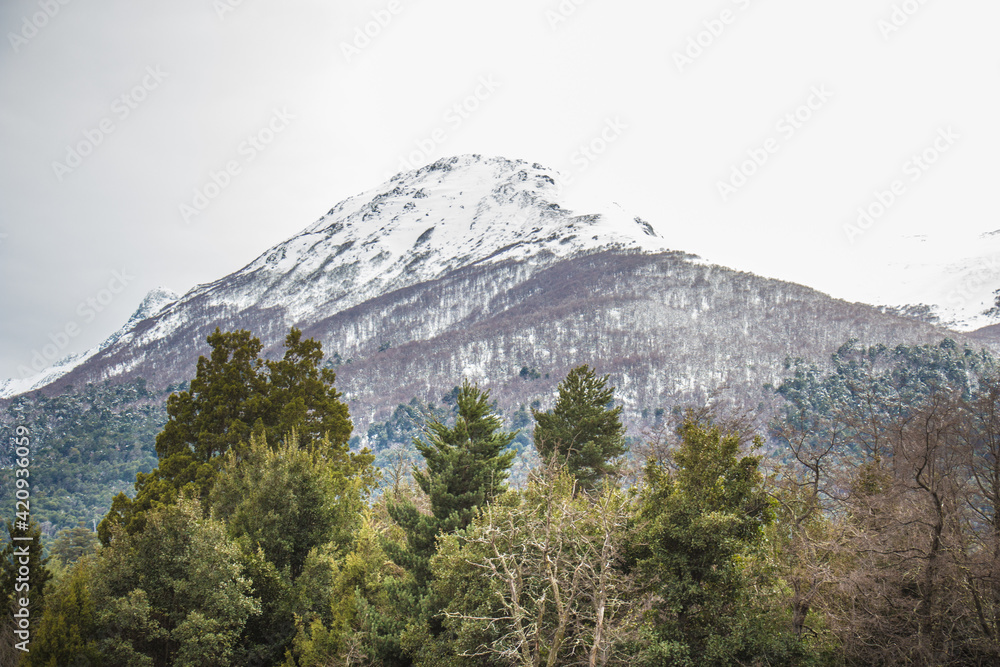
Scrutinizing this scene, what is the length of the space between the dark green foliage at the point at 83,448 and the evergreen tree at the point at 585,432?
2960 inches

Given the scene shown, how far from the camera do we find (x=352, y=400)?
12419 cm

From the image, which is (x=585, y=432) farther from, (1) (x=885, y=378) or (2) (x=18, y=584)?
(1) (x=885, y=378)

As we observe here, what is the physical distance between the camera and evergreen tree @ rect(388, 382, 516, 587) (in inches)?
642

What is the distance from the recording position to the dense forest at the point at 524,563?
1102 cm

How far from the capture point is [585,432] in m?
23.6

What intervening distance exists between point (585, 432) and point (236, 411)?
1462 cm

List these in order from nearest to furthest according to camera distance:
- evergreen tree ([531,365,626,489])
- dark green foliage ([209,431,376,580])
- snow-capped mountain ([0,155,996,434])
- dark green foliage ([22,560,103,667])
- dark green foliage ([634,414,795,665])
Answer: dark green foliage ([634,414,795,665])
dark green foliage ([22,560,103,667])
dark green foliage ([209,431,376,580])
evergreen tree ([531,365,626,489])
snow-capped mountain ([0,155,996,434])

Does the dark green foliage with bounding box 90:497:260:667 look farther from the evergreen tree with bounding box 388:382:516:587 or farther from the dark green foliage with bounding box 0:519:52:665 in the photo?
the evergreen tree with bounding box 388:382:516:587

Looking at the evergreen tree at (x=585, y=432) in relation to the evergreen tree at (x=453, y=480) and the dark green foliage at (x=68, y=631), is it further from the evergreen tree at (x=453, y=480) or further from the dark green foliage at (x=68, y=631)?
the dark green foliage at (x=68, y=631)

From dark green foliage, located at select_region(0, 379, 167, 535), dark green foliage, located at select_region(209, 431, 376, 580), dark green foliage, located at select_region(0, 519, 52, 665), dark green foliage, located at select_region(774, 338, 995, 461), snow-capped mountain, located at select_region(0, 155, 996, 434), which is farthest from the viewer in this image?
snow-capped mountain, located at select_region(0, 155, 996, 434)

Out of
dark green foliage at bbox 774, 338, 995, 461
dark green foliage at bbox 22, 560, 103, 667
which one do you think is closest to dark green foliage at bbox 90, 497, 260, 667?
dark green foliage at bbox 22, 560, 103, 667

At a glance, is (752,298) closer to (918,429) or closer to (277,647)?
(918,429)

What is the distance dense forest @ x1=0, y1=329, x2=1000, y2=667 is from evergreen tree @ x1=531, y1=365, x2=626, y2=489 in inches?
38.4

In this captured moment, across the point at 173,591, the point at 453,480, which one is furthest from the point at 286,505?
the point at 453,480
